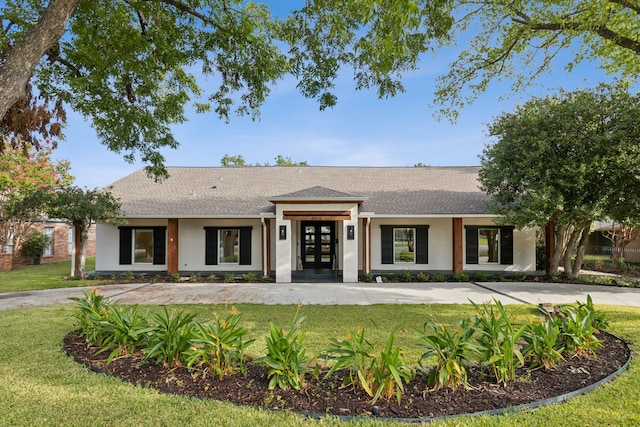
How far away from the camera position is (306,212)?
12.8 m

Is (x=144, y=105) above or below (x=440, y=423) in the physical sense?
above

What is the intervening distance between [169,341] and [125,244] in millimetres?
12614

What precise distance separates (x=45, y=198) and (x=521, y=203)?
16816 millimetres

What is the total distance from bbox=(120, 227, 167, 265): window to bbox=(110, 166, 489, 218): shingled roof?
1.13 metres

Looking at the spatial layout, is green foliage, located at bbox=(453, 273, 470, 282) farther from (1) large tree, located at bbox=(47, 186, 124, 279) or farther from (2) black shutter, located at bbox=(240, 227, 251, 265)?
(1) large tree, located at bbox=(47, 186, 124, 279)

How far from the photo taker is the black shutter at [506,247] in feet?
48.4

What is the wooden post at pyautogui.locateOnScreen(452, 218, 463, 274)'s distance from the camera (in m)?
14.1

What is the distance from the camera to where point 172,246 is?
1418cm

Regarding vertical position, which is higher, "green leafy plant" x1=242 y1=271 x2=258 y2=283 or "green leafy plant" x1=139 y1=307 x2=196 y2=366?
"green leafy plant" x1=139 y1=307 x2=196 y2=366

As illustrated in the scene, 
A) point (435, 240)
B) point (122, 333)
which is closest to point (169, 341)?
point (122, 333)

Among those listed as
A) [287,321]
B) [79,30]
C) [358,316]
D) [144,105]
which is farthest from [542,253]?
[79,30]

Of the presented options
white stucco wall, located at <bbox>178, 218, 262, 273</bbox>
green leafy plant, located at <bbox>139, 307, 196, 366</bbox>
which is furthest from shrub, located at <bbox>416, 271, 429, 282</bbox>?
green leafy plant, located at <bbox>139, 307, 196, 366</bbox>

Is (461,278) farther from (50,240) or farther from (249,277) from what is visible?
(50,240)

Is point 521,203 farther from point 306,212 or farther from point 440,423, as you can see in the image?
point 440,423
